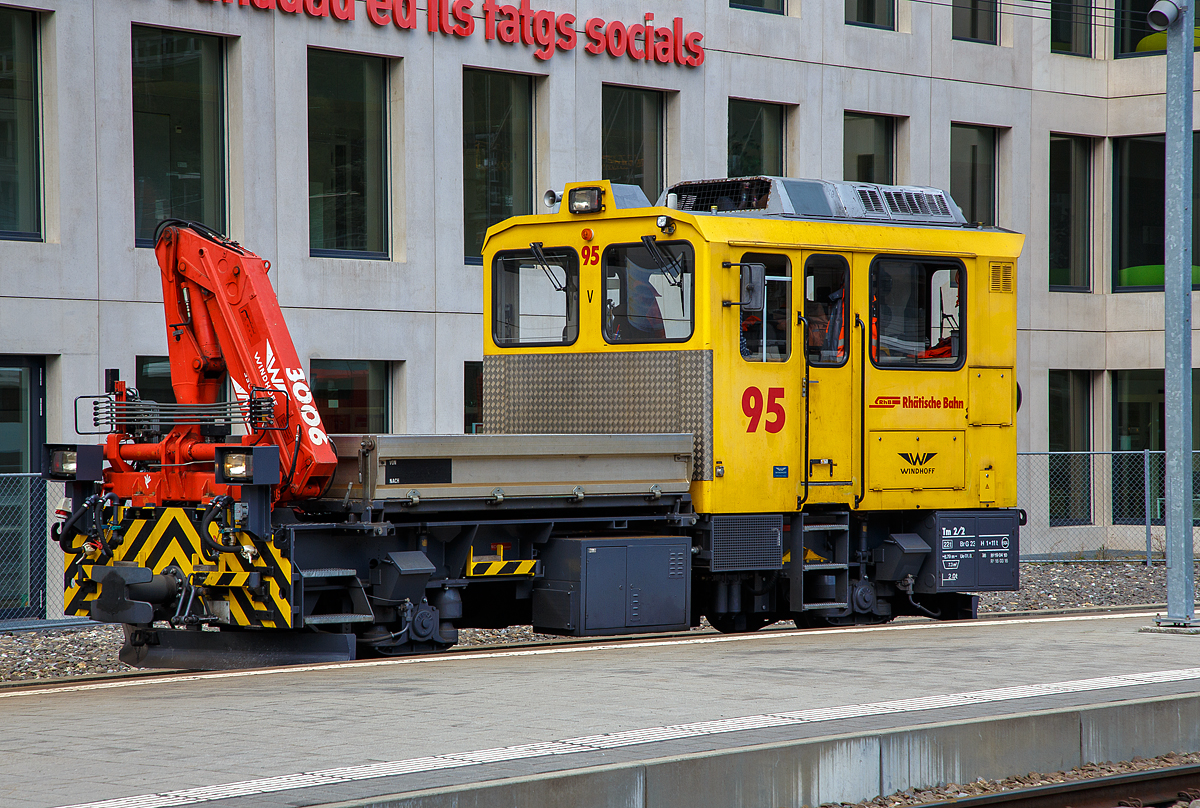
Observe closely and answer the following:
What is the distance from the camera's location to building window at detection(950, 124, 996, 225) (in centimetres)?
2298

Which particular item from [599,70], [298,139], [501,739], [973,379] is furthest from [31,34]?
[501,739]

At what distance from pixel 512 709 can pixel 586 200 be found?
510cm

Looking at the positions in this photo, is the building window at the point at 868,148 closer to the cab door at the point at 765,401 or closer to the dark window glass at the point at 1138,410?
the dark window glass at the point at 1138,410

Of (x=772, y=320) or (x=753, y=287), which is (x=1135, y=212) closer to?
(x=772, y=320)

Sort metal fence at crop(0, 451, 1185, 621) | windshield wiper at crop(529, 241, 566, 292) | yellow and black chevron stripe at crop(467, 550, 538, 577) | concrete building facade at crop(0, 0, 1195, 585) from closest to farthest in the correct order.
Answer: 1. yellow and black chevron stripe at crop(467, 550, 538, 577)
2. windshield wiper at crop(529, 241, 566, 292)
3. concrete building facade at crop(0, 0, 1195, 585)
4. metal fence at crop(0, 451, 1185, 621)

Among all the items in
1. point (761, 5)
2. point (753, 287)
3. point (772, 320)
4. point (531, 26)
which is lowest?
point (772, 320)

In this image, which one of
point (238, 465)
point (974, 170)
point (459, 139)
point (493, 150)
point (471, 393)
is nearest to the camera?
point (238, 465)

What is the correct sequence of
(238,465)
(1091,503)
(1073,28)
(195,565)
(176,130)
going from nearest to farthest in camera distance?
(238,465) < (195,565) < (176,130) < (1091,503) < (1073,28)

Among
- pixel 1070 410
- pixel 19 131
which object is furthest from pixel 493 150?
pixel 1070 410

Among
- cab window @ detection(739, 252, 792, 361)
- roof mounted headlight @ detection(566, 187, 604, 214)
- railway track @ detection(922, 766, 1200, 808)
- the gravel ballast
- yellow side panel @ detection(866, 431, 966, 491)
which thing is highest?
roof mounted headlight @ detection(566, 187, 604, 214)

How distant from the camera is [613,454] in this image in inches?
412

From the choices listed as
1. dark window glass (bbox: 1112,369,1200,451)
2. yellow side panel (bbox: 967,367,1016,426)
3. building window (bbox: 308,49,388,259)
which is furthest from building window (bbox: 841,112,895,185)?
yellow side panel (bbox: 967,367,1016,426)

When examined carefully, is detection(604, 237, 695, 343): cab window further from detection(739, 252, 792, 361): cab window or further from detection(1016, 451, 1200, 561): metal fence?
detection(1016, 451, 1200, 561): metal fence

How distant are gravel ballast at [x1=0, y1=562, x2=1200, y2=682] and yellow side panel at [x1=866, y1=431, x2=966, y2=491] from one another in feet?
10.4
